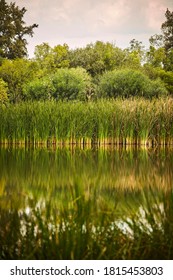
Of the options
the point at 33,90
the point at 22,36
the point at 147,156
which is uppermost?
the point at 22,36

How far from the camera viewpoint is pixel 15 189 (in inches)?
185

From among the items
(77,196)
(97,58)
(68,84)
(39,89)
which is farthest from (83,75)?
(77,196)

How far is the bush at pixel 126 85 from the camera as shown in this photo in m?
16.5

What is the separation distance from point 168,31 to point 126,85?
10.2 ft

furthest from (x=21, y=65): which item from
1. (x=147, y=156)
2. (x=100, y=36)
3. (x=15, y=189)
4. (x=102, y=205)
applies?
(x=102, y=205)

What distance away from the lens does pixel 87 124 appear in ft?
33.8

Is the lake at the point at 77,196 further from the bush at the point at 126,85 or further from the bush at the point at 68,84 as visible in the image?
the bush at the point at 126,85

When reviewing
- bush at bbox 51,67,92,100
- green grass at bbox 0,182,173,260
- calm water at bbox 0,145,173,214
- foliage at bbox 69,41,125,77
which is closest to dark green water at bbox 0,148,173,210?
calm water at bbox 0,145,173,214

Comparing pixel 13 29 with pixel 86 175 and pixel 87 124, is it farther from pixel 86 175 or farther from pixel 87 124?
pixel 86 175
